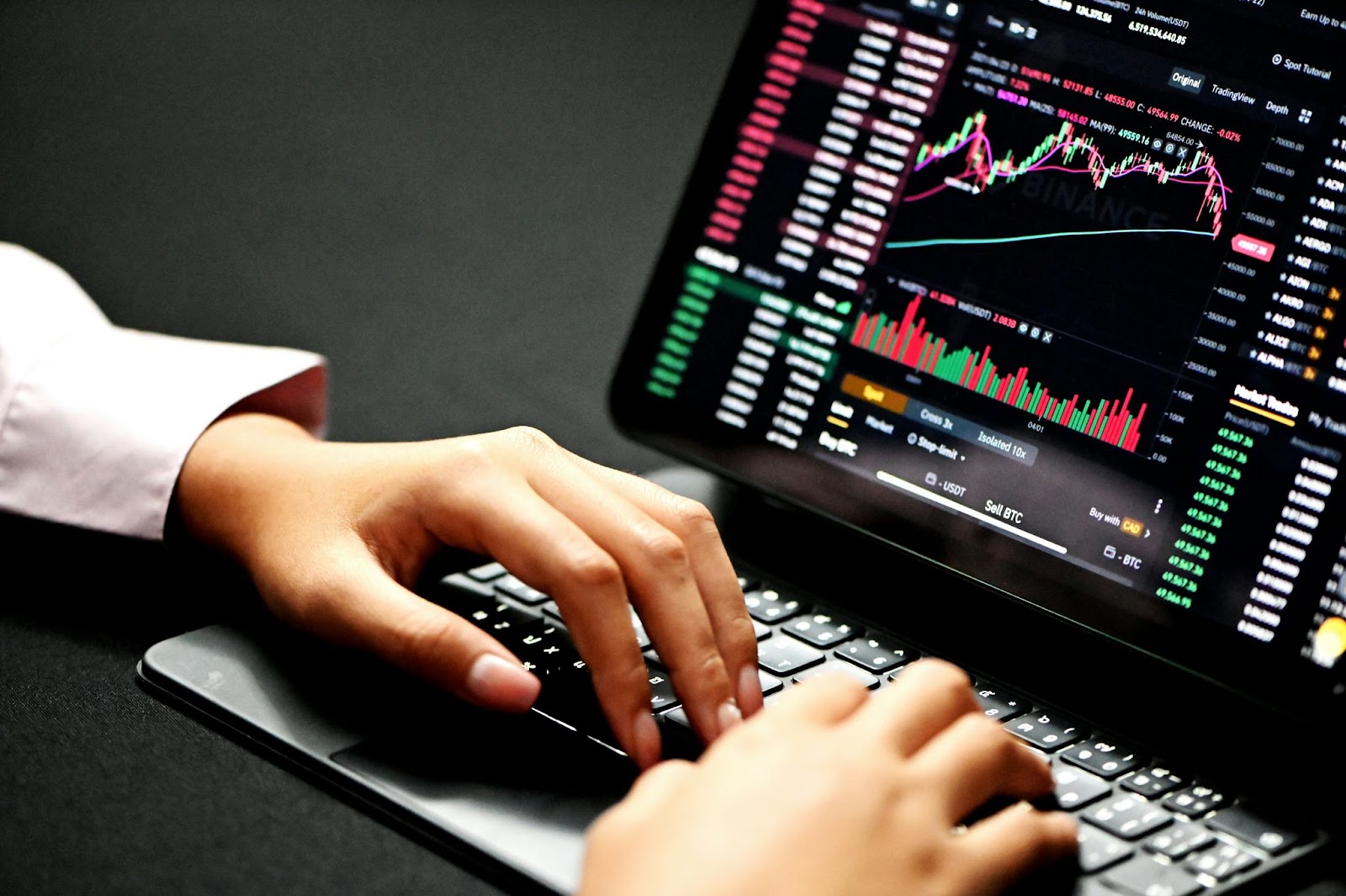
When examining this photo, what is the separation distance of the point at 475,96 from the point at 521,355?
0.31 meters

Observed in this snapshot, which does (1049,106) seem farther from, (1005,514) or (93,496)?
(93,496)

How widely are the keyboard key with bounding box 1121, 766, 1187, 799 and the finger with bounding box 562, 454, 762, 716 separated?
0.15 metres

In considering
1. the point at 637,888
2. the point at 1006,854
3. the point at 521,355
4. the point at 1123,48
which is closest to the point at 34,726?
the point at 637,888

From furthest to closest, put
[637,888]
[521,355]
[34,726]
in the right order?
[521,355], [34,726], [637,888]

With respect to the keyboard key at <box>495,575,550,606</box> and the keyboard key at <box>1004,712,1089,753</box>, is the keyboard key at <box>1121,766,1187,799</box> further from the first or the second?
the keyboard key at <box>495,575,550,606</box>

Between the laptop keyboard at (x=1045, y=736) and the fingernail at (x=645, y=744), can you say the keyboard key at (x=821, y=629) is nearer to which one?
the laptop keyboard at (x=1045, y=736)

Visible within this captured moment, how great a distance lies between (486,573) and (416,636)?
13 cm

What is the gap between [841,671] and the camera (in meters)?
0.59

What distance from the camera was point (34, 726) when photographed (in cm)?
52

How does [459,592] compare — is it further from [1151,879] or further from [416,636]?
[1151,879]

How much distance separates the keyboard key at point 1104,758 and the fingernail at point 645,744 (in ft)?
0.58

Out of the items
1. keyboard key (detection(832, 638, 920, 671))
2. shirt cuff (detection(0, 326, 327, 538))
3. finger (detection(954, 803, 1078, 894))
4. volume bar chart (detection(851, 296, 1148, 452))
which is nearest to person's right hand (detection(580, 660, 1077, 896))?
finger (detection(954, 803, 1078, 894))

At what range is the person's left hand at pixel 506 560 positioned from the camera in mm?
517

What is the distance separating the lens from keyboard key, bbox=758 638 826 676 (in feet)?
1.94
